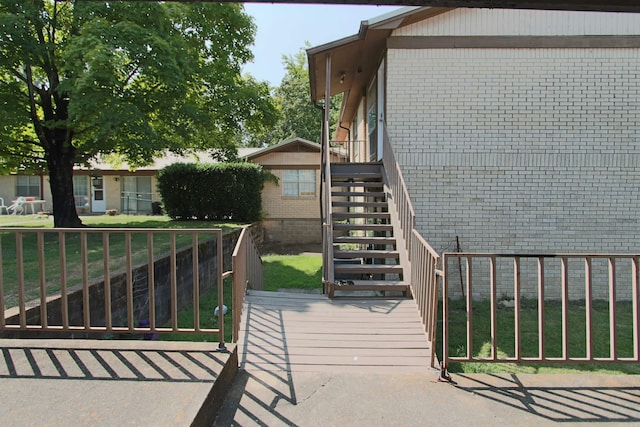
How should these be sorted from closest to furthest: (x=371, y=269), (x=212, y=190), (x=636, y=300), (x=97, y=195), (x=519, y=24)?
(x=636, y=300) → (x=371, y=269) → (x=519, y=24) → (x=212, y=190) → (x=97, y=195)

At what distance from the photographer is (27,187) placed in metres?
23.4

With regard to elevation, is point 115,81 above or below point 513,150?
above

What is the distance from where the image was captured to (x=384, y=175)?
8109mm

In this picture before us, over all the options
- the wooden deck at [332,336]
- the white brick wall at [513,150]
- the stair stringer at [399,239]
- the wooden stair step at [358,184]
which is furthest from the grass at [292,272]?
the wooden deck at [332,336]

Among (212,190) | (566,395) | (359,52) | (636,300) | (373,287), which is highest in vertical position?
(359,52)

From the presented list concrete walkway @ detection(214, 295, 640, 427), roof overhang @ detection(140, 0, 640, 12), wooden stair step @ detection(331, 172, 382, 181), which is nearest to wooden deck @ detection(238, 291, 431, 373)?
concrete walkway @ detection(214, 295, 640, 427)

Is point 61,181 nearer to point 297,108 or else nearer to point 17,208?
point 17,208

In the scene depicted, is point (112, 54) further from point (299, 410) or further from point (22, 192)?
point (22, 192)

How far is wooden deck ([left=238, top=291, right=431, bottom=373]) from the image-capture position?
3.59 m

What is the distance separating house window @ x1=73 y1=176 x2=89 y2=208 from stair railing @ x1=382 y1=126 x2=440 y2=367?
2018cm

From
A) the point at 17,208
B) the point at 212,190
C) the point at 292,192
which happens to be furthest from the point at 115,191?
the point at 292,192

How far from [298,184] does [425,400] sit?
15572mm

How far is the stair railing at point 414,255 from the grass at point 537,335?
0.80 metres

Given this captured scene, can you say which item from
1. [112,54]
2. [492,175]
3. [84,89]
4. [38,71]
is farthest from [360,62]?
[38,71]
